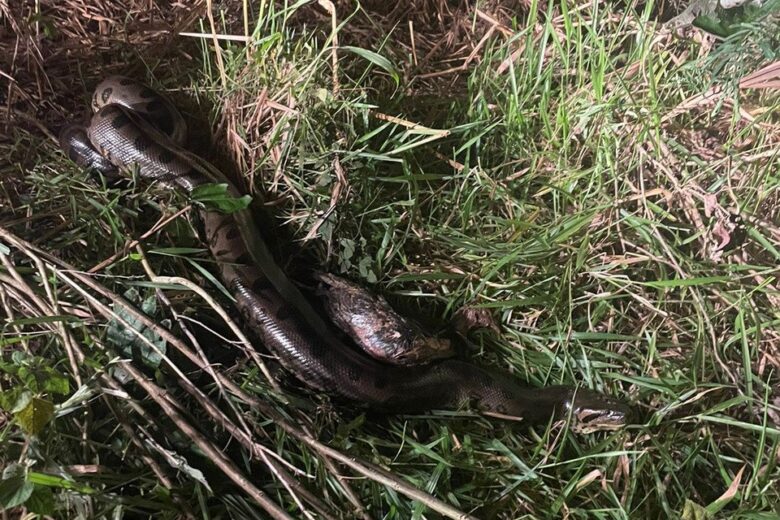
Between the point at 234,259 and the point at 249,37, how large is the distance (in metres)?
1.21

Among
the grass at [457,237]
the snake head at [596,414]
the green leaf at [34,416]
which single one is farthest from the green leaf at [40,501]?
the snake head at [596,414]

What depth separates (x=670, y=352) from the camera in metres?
2.97

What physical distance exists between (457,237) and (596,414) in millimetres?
1177

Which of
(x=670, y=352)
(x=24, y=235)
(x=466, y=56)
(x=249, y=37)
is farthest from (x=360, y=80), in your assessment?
(x=670, y=352)

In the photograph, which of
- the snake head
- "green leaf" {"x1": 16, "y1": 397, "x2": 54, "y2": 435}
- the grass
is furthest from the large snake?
"green leaf" {"x1": 16, "y1": 397, "x2": 54, "y2": 435}

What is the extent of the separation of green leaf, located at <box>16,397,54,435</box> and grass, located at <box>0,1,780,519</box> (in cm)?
35

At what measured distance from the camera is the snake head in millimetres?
2805

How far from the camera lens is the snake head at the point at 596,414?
280cm

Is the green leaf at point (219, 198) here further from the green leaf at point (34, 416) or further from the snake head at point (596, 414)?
the snake head at point (596, 414)

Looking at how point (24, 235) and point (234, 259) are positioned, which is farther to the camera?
point (234, 259)

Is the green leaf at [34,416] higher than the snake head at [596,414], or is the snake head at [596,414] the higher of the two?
the green leaf at [34,416]

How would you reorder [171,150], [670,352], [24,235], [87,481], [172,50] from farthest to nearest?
[172,50]
[171,150]
[670,352]
[24,235]
[87,481]

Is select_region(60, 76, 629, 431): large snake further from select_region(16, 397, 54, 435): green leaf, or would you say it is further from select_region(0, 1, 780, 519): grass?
select_region(16, 397, 54, 435): green leaf

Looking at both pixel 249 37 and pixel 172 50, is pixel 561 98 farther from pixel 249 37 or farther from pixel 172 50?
pixel 172 50
